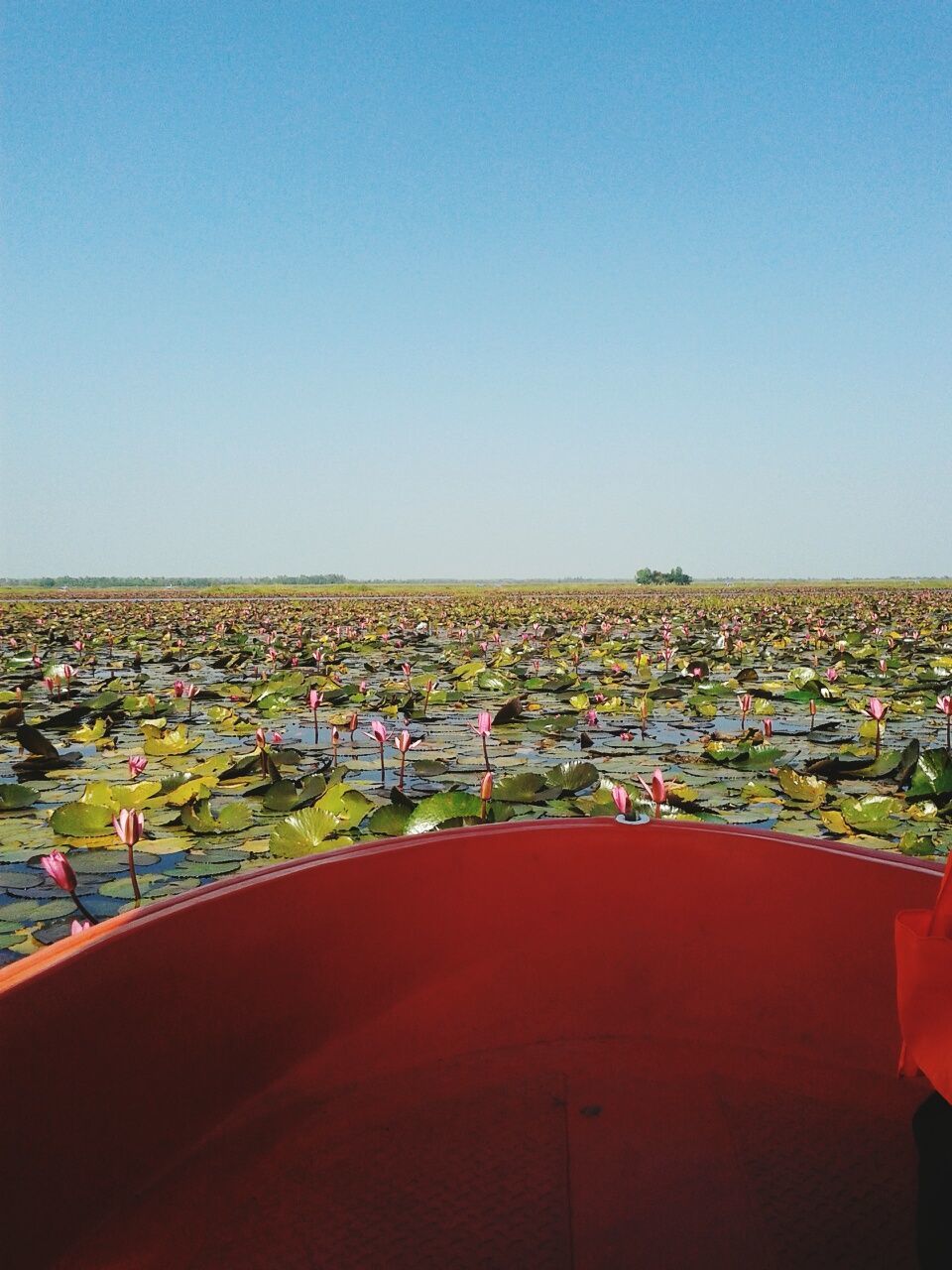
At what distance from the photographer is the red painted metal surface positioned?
660 millimetres

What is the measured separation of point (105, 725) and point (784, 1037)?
3.00 meters

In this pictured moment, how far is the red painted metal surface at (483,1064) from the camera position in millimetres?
660

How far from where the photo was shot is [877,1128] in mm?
816

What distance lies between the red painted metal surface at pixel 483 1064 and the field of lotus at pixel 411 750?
0.27 m

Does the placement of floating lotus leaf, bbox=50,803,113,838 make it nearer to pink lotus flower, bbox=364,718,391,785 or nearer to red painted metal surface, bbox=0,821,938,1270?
pink lotus flower, bbox=364,718,391,785

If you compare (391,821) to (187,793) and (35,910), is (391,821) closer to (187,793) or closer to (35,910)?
(187,793)

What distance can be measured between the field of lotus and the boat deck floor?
0.41 meters

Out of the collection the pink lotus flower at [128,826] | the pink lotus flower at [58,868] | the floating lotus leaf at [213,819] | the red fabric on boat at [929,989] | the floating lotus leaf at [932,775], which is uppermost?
the red fabric on boat at [929,989]

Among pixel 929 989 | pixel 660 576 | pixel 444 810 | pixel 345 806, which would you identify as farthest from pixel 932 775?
pixel 660 576

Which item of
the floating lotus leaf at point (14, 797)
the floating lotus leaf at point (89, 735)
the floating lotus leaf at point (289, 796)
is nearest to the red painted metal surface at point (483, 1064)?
the floating lotus leaf at point (289, 796)

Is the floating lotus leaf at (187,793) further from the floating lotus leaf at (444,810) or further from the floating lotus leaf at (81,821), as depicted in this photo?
the floating lotus leaf at (444,810)

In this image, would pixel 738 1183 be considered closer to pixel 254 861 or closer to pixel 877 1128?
pixel 877 1128

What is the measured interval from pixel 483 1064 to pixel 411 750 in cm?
202

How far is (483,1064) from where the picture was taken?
0.93 m
